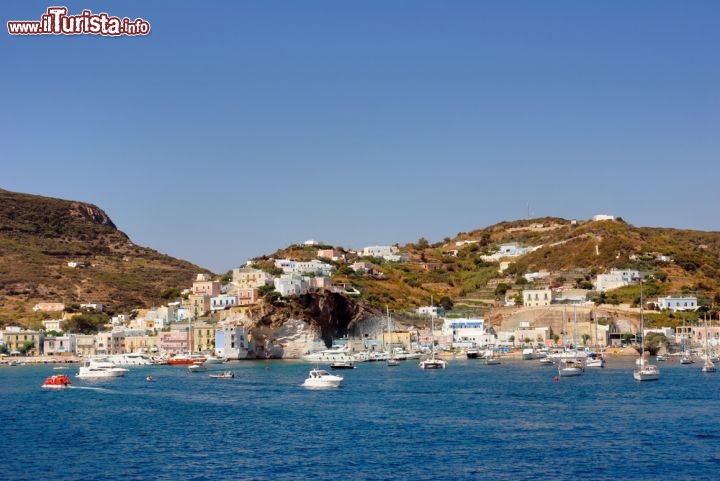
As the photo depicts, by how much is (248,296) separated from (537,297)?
40.4 m

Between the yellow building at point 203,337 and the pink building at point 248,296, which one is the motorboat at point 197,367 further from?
the pink building at point 248,296

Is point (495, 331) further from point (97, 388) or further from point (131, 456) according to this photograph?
point (131, 456)

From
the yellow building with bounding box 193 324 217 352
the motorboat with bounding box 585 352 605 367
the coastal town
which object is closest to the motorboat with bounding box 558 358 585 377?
the motorboat with bounding box 585 352 605 367

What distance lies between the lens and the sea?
3159 cm

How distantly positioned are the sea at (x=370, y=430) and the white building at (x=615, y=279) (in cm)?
6598

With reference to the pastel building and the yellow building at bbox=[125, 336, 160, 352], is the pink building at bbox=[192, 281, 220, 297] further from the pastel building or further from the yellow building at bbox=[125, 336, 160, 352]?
the pastel building

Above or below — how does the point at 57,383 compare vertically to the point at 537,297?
below

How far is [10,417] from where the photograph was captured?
4797 centimetres

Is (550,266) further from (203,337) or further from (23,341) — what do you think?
(23,341)

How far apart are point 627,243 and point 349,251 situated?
5490 centimetres

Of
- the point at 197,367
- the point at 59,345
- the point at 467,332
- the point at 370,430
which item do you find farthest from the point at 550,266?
the point at 370,430

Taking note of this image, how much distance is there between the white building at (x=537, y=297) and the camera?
129 metres

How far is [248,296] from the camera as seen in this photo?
11925 cm

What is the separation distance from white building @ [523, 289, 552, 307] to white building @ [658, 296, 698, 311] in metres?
14.7
